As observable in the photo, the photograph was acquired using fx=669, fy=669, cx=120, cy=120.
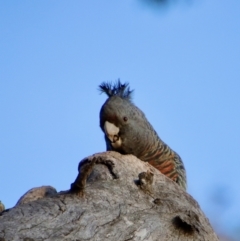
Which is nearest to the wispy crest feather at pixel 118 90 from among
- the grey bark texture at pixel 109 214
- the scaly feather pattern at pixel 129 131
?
the scaly feather pattern at pixel 129 131

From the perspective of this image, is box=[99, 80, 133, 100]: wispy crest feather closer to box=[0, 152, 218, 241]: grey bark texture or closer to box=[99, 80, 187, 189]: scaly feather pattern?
A: box=[99, 80, 187, 189]: scaly feather pattern

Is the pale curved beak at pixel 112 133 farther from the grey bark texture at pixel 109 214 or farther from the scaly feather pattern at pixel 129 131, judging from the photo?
the grey bark texture at pixel 109 214

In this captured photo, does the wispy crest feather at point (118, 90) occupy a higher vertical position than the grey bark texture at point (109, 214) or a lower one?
higher

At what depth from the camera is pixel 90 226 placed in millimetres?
4652

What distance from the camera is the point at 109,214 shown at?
4895 millimetres

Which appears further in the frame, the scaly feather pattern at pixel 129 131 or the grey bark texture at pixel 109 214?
the scaly feather pattern at pixel 129 131

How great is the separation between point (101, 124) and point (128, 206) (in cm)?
314

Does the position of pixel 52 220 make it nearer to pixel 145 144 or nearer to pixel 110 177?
pixel 110 177

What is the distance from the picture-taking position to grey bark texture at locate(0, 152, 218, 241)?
4547 millimetres

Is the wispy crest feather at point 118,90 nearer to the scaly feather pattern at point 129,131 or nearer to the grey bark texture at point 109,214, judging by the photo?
the scaly feather pattern at point 129,131

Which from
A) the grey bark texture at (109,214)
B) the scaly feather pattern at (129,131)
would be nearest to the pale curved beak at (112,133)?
the scaly feather pattern at (129,131)

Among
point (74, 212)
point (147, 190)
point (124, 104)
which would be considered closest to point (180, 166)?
point (124, 104)

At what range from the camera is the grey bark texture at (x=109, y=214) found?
4547 millimetres

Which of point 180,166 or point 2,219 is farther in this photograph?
Result: point 180,166
